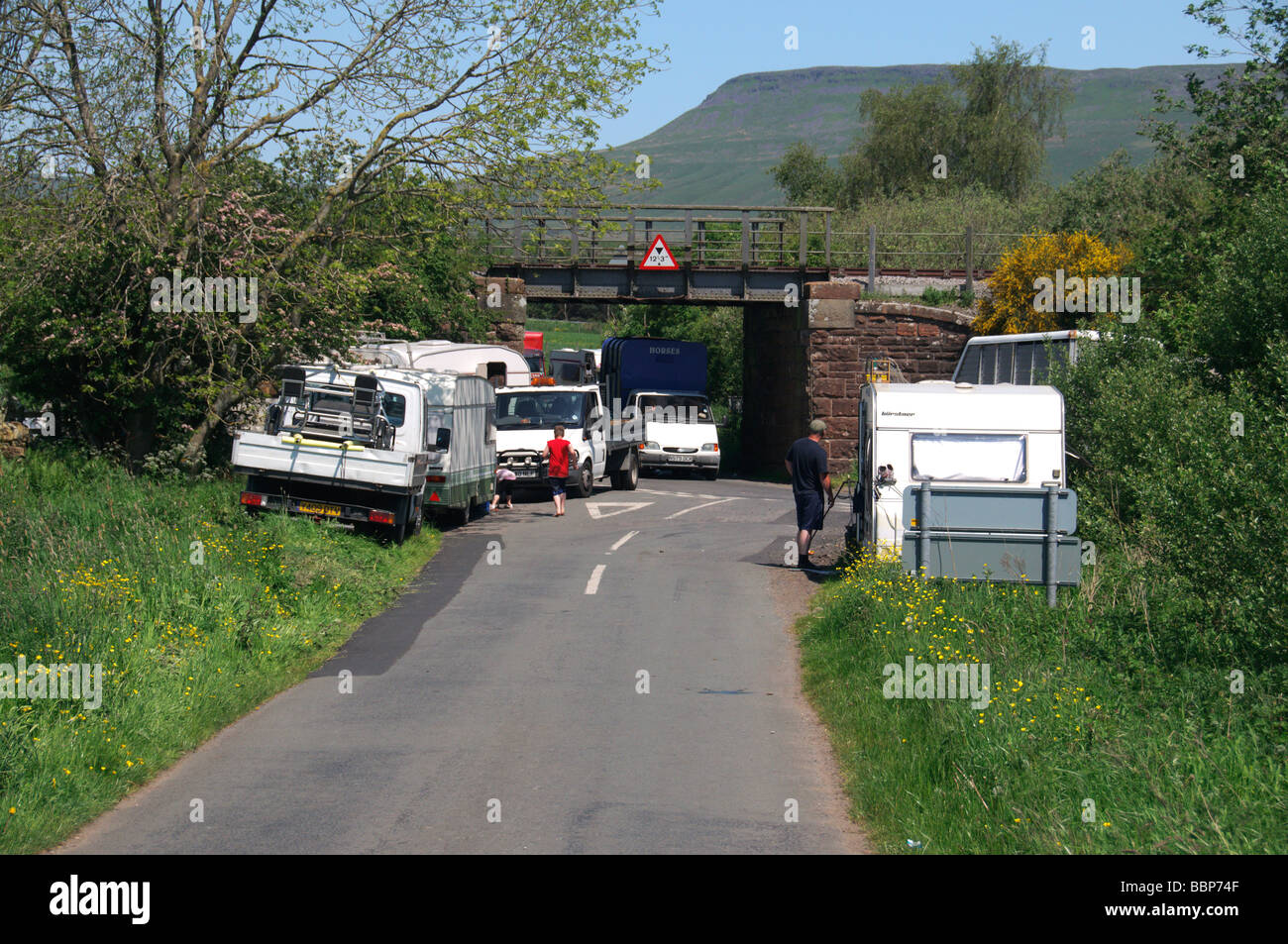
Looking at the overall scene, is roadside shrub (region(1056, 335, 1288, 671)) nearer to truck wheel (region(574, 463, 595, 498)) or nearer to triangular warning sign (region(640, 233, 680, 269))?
truck wheel (region(574, 463, 595, 498))

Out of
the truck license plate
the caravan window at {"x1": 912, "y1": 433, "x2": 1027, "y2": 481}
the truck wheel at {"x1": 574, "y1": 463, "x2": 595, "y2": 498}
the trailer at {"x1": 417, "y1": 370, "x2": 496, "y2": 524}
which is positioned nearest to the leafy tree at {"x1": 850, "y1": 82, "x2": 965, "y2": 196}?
the truck wheel at {"x1": 574, "y1": 463, "x2": 595, "y2": 498}

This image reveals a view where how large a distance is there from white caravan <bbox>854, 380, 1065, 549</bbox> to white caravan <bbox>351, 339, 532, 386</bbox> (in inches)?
454

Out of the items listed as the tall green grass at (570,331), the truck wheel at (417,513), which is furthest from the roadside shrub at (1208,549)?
the tall green grass at (570,331)

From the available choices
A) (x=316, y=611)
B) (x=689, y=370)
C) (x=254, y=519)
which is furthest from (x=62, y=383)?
(x=689, y=370)

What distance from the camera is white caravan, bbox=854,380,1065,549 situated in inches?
605

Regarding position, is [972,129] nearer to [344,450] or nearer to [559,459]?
[559,459]

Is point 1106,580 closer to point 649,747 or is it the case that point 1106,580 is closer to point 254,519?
point 649,747

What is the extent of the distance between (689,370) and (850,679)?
2808cm

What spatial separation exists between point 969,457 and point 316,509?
8.77 m

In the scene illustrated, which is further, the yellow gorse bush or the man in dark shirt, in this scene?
the yellow gorse bush

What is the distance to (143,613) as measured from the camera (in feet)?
36.0

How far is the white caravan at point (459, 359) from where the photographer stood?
2548 centimetres

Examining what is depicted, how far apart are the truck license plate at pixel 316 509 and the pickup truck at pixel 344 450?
0.01 metres

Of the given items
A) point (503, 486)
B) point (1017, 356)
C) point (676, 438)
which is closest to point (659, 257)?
point (676, 438)
